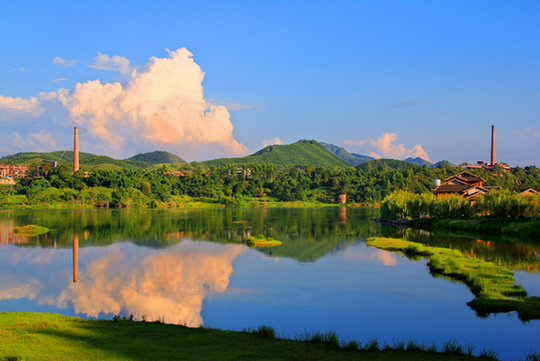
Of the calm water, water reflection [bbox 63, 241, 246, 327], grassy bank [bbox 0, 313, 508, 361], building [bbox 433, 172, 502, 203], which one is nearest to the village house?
building [bbox 433, 172, 502, 203]

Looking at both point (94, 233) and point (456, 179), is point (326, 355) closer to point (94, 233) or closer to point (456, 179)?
point (94, 233)

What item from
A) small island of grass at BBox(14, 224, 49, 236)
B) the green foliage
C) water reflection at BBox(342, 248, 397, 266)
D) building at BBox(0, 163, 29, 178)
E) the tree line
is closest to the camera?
water reflection at BBox(342, 248, 397, 266)

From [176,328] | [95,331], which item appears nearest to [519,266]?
[176,328]

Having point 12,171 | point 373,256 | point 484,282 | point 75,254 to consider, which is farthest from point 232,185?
point 484,282

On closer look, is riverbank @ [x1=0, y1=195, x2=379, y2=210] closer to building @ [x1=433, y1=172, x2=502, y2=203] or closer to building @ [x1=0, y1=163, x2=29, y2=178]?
building @ [x1=0, y1=163, x2=29, y2=178]

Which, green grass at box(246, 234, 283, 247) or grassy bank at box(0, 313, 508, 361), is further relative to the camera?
green grass at box(246, 234, 283, 247)

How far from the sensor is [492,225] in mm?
41875

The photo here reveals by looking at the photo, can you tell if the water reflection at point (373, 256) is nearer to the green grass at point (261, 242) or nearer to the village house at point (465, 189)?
the green grass at point (261, 242)

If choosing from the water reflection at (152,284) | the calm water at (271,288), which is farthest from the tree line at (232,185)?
the water reflection at (152,284)

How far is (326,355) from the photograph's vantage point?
9094mm

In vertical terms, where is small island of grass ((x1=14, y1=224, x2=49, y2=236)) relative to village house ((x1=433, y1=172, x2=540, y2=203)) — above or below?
below

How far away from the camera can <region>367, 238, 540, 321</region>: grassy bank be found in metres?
14.8

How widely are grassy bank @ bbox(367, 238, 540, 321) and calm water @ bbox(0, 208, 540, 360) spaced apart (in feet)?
1.73

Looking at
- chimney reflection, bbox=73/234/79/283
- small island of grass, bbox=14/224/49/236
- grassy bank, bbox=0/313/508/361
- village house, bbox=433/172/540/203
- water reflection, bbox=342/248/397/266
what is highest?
village house, bbox=433/172/540/203
